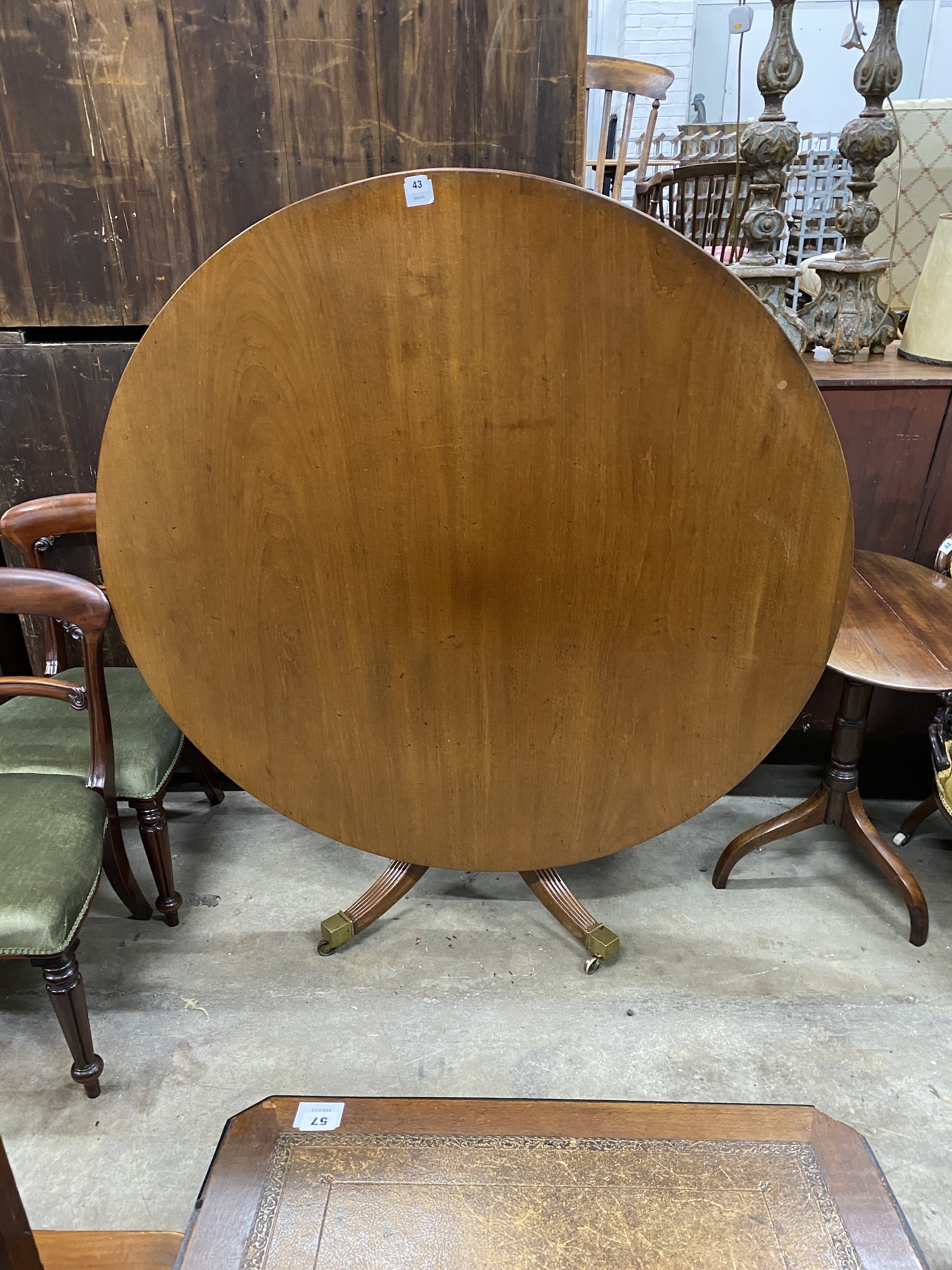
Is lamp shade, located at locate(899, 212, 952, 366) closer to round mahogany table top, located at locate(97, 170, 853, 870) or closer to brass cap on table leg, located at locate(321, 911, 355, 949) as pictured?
round mahogany table top, located at locate(97, 170, 853, 870)

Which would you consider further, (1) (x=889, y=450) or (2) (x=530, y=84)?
(1) (x=889, y=450)

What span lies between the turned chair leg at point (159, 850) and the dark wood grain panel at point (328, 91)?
1.28 metres

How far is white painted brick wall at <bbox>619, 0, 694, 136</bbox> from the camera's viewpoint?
6180 mm

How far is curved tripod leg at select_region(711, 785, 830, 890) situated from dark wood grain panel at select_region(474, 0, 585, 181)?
1.41 m

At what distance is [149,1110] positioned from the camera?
146 centimetres

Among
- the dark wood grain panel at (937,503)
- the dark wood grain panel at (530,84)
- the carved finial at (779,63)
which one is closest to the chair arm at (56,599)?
the dark wood grain panel at (530,84)

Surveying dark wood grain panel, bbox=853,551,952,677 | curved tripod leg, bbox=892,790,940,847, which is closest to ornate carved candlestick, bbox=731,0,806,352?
dark wood grain panel, bbox=853,551,952,677

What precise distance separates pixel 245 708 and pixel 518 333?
730 millimetres

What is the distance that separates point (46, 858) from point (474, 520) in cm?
89

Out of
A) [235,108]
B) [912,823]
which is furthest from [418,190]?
[912,823]

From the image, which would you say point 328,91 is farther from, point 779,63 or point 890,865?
point 890,865

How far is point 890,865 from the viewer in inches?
70.5

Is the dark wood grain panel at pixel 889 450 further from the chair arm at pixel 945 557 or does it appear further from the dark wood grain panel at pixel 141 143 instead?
the dark wood grain panel at pixel 141 143

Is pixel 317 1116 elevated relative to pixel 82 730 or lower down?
lower down
